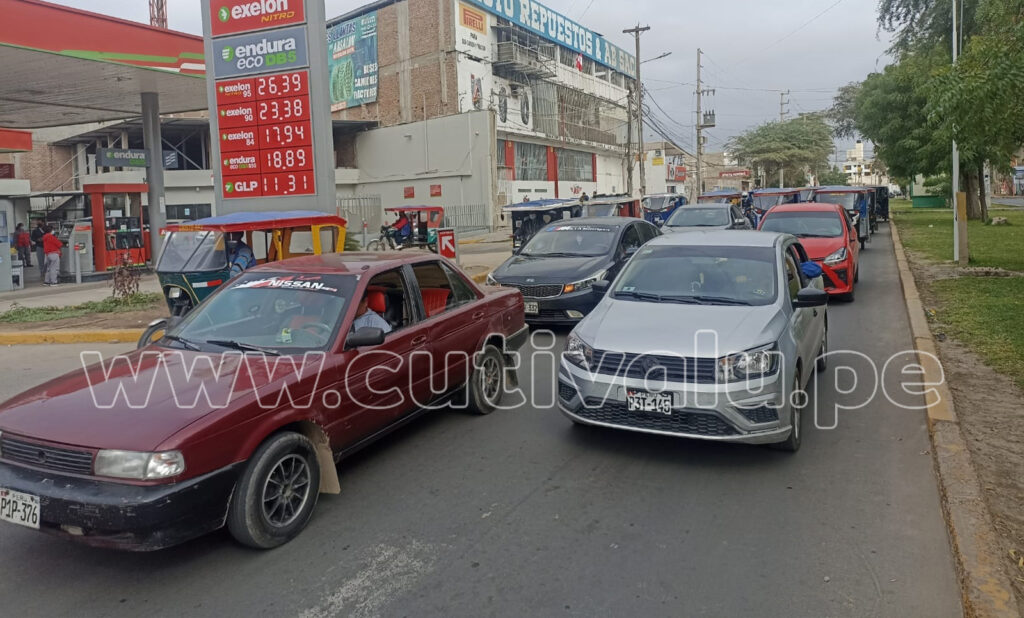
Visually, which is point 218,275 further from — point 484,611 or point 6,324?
point 484,611

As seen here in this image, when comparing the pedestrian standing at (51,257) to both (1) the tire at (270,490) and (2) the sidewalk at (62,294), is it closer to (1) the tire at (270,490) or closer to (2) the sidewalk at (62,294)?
(2) the sidewalk at (62,294)

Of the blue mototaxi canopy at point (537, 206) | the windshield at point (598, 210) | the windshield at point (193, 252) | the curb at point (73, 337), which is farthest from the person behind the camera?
the windshield at point (598, 210)

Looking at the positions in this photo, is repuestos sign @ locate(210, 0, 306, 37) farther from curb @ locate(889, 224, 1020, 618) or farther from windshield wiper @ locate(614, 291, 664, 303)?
curb @ locate(889, 224, 1020, 618)

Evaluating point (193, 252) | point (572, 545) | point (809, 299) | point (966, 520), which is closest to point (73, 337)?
point (193, 252)

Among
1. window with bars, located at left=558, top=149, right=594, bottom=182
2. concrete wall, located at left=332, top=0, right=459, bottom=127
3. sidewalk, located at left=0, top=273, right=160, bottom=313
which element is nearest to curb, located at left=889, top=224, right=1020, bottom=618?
sidewalk, located at left=0, top=273, right=160, bottom=313

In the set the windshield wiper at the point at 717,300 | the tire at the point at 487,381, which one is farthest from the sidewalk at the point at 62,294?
the windshield wiper at the point at 717,300

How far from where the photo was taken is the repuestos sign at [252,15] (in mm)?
14164

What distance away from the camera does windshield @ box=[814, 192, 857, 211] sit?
2443cm

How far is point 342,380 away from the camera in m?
4.78

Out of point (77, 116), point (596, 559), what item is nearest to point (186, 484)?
point (596, 559)

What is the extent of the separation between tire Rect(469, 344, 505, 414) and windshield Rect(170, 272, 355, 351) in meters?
1.62

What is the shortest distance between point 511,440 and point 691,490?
5.20 feet

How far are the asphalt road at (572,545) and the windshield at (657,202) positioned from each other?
2787 centimetres

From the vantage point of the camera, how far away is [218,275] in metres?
10.6
